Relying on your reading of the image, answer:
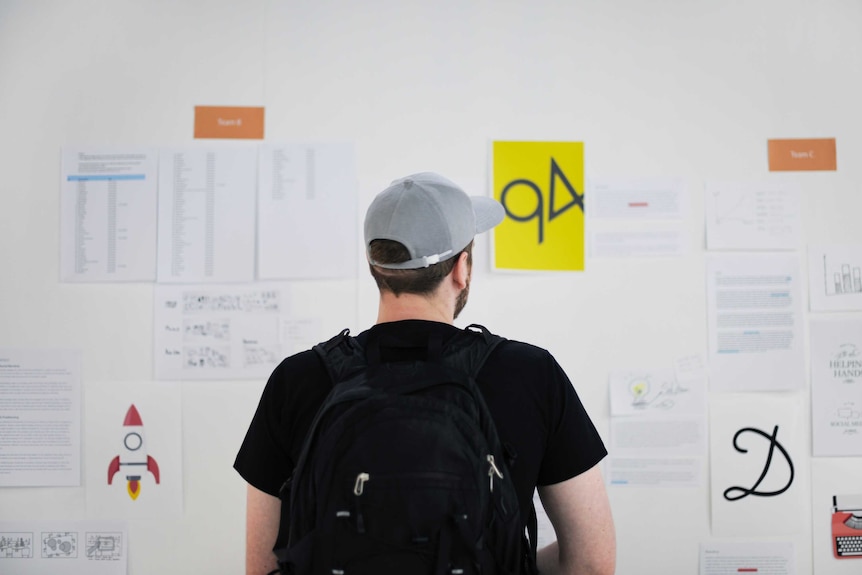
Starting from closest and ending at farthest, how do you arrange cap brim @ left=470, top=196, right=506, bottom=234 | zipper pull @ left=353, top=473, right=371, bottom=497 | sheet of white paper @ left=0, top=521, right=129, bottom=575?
1. zipper pull @ left=353, top=473, right=371, bottom=497
2. cap brim @ left=470, top=196, right=506, bottom=234
3. sheet of white paper @ left=0, top=521, right=129, bottom=575

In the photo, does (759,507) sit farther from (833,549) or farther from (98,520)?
(98,520)

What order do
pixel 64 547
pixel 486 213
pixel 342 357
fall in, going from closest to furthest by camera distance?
pixel 342 357 < pixel 486 213 < pixel 64 547

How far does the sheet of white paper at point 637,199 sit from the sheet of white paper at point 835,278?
0.36 meters

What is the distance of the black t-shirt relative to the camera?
2.70 ft

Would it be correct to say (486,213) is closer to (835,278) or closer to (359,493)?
(359,493)

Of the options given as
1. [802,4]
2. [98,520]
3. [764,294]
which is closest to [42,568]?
[98,520]

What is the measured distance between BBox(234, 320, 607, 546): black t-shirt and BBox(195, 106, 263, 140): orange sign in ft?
2.83

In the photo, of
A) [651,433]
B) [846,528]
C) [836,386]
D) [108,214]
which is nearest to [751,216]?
[836,386]

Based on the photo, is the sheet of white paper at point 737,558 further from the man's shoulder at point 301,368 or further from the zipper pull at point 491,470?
the man's shoulder at point 301,368

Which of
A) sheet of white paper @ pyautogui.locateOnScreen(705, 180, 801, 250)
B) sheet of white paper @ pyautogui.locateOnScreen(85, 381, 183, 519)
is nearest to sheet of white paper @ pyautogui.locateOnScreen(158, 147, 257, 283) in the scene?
sheet of white paper @ pyautogui.locateOnScreen(85, 381, 183, 519)

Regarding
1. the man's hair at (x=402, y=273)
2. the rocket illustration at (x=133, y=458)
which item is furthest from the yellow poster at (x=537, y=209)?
the rocket illustration at (x=133, y=458)

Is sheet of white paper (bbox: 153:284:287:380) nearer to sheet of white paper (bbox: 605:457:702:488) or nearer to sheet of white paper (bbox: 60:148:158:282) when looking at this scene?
sheet of white paper (bbox: 60:148:158:282)

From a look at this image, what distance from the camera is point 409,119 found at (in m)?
1.56

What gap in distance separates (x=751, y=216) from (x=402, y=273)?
1.12 metres
